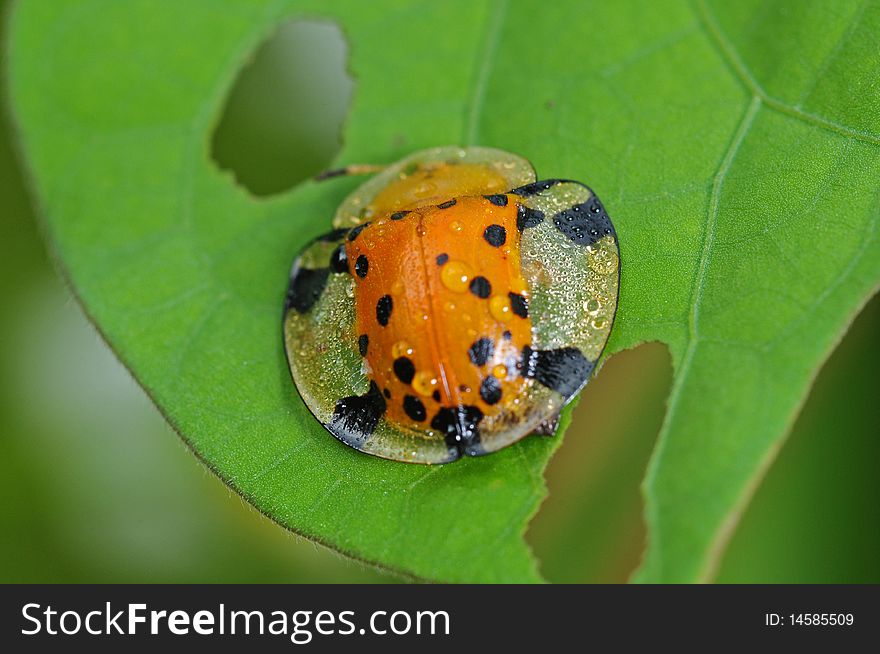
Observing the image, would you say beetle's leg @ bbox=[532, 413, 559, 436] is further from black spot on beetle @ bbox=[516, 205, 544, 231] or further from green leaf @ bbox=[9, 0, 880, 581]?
black spot on beetle @ bbox=[516, 205, 544, 231]

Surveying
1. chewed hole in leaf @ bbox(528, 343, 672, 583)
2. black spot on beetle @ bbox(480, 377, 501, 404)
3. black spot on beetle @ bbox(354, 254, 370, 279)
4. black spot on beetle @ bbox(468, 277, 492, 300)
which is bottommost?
chewed hole in leaf @ bbox(528, 343, 672, 583)

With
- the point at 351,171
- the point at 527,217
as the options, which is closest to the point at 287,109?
the point at 351,171

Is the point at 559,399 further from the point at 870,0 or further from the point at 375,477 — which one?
the point at 870,0

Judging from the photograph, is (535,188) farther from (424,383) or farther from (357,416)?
(357,416)

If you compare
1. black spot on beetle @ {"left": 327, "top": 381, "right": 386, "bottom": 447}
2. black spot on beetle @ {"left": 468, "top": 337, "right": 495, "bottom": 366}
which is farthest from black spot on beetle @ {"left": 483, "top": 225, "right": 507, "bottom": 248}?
black spot on beetle @ {"left": 327, "top": 381, "right": 386, "bottom": 447}

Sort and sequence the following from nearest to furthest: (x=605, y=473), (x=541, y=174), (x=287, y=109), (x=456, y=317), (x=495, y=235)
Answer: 1. (x=456, y=317)
2. (x=495, y=235)
3. (x=541, y=174)
4. (x=605, y=473)
5. (x=287, y=109)

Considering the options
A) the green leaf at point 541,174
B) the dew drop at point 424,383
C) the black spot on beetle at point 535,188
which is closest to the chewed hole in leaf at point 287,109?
the green leaf at point 541,174

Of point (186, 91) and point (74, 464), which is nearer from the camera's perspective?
point (186, 91)

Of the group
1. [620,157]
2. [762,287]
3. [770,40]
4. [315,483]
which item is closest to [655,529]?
[762,287]
